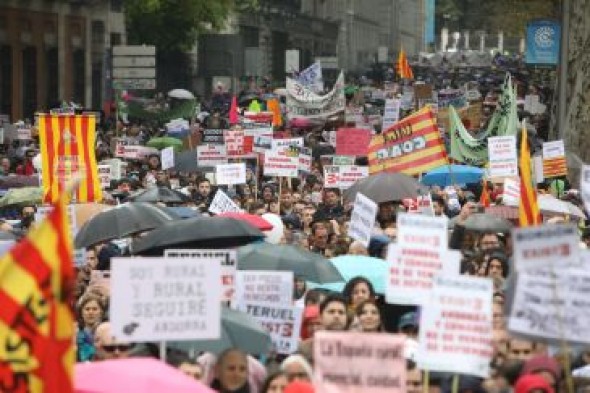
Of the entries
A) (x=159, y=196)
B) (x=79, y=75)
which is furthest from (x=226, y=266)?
(x=79, y=75)

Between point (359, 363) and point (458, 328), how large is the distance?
0.76m

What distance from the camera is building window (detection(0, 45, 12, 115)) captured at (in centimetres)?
4875

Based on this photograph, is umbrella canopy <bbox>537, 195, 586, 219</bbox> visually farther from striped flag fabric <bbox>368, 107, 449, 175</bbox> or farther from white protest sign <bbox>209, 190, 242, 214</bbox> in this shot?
white protest sign <bbox>209, 190, 242, 214</bbox>

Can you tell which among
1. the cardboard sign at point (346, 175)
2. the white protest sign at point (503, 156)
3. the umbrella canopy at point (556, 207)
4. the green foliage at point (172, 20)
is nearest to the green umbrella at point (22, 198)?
the cardboard sign at point (346, 175)

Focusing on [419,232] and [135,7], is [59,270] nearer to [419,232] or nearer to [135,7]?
[419,232]

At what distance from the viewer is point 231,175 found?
22641mm

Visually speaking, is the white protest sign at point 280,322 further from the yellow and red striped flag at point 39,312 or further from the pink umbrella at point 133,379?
the yellow and red striped flag at point 39,312

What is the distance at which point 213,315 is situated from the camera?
9.93 m

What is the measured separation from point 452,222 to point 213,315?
8369 mm

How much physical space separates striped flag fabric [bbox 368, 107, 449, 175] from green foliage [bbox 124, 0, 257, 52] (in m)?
33.2

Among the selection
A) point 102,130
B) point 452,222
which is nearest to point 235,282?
point 452,222

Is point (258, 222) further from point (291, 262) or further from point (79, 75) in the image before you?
point (79, 75)

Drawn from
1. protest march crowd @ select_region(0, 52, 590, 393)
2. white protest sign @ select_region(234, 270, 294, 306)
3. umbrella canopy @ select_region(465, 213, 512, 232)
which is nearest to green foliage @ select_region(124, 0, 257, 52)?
protest march crowd @ select_region(0, 52, 590, 393)

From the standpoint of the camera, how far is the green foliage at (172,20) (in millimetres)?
56906
